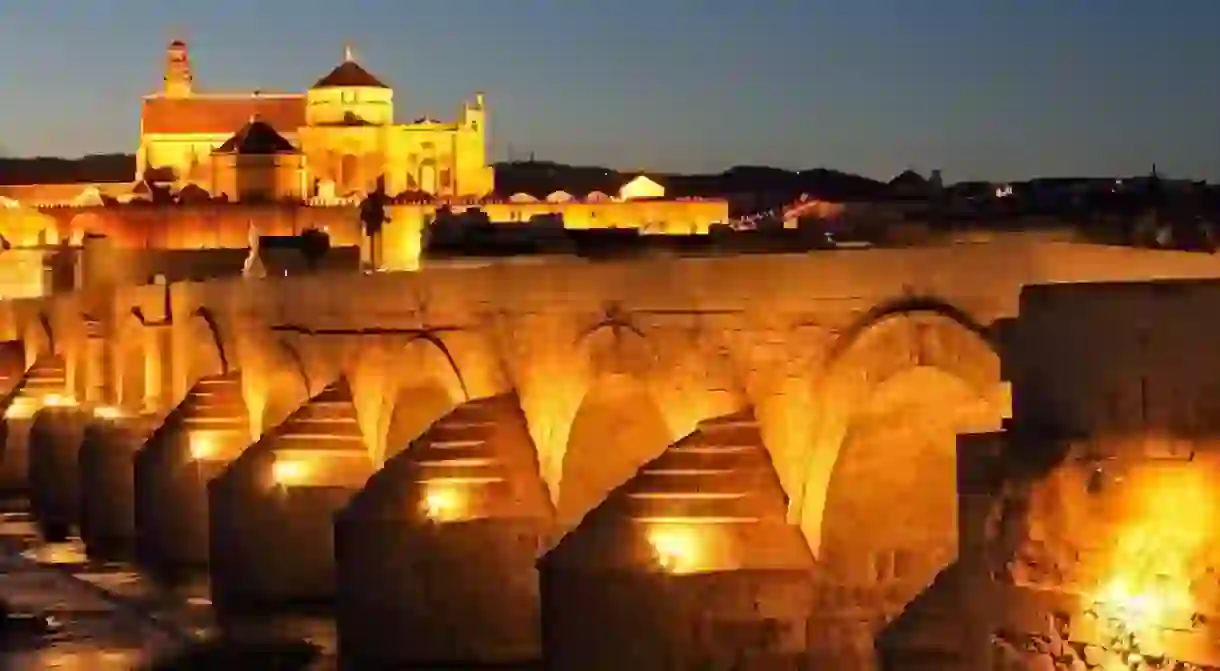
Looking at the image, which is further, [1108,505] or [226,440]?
[226,440]

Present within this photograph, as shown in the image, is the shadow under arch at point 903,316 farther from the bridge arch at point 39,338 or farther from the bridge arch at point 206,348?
the bridge arch at point 39,338

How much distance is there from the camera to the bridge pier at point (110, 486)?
3338 centimetres

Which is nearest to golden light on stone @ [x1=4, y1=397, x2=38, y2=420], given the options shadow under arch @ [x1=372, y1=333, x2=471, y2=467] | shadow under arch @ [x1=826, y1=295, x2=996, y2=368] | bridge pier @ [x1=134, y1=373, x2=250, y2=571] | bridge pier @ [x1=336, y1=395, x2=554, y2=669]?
bridge pier @ [x1=134, y1=373, x2=250, y2=571]

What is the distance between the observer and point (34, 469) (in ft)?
130

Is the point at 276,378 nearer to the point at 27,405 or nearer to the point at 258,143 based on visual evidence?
the point at 27,405

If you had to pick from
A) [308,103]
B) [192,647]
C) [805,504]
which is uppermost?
[308,103]

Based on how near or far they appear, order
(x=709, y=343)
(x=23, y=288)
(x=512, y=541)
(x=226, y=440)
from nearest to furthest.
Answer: (x=709, y=343) < (x=512, y=541) < (x=226, y=440) < (x=23, y=288)

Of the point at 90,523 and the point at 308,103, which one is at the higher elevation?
the point at 308,103

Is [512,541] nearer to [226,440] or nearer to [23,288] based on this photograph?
[226,440]

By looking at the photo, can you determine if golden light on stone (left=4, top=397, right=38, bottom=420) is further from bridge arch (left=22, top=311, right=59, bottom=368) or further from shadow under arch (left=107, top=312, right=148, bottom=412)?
shadow under arch (left=107, top=312, right=148, bottom=412)

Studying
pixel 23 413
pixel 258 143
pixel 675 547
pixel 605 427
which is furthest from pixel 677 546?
pixel 258 143

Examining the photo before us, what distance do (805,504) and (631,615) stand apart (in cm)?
141

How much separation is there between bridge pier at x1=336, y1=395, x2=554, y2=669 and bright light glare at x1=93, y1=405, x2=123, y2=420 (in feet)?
49.6

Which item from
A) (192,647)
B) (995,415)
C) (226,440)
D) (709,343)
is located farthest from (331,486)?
(995,415)
